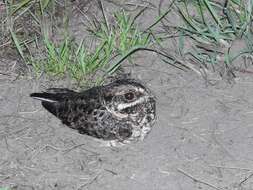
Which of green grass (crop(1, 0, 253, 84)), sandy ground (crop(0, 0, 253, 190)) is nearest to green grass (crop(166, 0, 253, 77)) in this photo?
green grass (crop(1, 0, 253, 84))

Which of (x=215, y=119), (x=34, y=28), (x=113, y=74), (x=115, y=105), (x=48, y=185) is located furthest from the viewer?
(x=34, y=28)

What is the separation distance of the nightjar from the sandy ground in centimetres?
11

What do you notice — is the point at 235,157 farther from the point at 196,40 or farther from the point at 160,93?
the point at 196,40

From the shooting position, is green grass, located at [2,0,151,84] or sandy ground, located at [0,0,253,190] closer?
sandy ground, located at [0,0,253,190]

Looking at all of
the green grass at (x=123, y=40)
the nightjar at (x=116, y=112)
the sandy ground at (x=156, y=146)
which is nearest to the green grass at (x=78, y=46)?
the green grass at (x=123, y=40)

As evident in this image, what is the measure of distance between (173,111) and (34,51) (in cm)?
150

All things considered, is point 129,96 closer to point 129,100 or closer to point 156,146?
point 129,100

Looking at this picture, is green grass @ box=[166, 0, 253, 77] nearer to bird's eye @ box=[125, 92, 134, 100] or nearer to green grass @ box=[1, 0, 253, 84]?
green grass @ box=[1, 0, 253, 84]

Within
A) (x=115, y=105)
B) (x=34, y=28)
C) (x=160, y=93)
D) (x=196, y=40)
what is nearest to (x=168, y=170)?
(x=115, y=105)

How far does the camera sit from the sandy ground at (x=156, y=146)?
176 inches

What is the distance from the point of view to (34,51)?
589 centimetres

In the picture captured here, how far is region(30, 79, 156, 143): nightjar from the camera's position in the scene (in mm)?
4730

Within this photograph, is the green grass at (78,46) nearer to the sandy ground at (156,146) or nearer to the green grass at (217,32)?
the sandy ground at (156,146)

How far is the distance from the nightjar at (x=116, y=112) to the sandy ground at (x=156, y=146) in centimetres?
11
